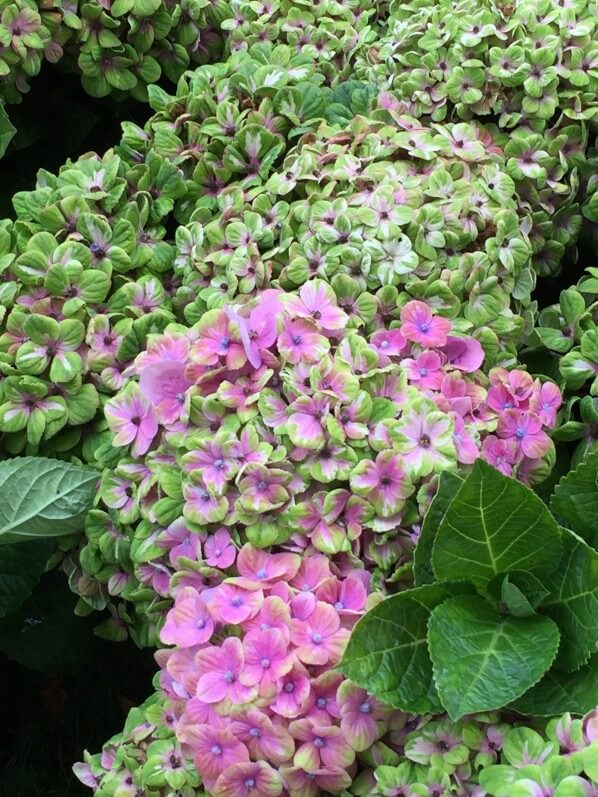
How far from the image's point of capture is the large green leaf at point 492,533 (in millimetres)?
925

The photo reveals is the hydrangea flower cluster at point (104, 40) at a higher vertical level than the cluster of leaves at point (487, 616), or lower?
higher

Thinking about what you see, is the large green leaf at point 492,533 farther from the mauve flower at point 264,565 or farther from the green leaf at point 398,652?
the mauve flower at point 264,565

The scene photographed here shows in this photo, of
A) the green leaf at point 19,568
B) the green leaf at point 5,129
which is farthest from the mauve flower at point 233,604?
the green leaf at point 5,129

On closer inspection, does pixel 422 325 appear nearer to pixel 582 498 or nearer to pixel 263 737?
pixel 582 498

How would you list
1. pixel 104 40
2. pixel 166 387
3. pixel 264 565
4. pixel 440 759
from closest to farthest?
pixel 440 759, pixel 264 565, pixel 166 387, pixel 104 40

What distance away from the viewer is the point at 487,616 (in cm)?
100

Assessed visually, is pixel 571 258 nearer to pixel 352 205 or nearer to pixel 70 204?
pixel 352 205

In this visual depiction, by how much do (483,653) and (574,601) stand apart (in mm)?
124

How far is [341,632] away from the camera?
987 mm

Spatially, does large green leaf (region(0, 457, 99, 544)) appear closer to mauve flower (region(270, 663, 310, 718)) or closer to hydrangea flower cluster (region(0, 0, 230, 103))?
mauve flower (region(270, 663, 310, 718))

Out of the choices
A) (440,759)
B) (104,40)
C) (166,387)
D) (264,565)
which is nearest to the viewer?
(440,759)

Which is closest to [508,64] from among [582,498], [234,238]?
[234,238]

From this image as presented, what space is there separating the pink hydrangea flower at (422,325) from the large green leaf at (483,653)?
361 mm

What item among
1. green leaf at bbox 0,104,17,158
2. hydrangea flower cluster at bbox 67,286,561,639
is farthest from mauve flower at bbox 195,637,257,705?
green leaf at bbox 0,104,17,158
